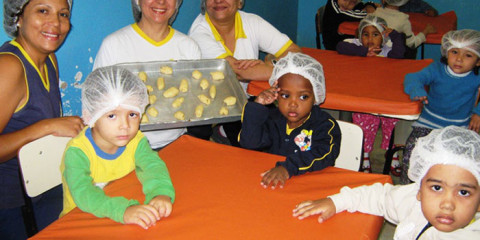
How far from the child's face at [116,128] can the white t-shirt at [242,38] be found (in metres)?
1.45

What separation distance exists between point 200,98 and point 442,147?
4.97 ft

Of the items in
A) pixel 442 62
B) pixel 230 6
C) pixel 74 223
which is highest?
pixel 230 6

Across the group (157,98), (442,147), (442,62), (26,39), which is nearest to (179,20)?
(157,98)

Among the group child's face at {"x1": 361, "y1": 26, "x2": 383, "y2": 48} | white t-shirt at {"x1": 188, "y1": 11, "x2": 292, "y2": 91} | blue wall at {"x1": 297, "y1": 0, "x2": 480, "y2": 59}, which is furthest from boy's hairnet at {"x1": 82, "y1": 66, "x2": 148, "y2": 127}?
blue wall at {"x1": 297, "y1": 0, "x2": 480, "y2": 59}

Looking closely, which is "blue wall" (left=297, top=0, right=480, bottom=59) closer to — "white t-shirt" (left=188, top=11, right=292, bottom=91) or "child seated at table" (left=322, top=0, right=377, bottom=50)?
"child seated at table" (left=322, top=0, right=377, bottom=50)

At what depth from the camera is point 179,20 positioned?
3705mm

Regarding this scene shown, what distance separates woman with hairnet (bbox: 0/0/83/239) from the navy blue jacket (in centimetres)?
86

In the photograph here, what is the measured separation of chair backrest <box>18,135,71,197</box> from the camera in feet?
5.81

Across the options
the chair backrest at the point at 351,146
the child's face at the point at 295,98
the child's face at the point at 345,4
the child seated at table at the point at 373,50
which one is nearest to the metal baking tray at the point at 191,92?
the child's face at the point at 295,98

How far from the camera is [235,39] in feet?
10.5

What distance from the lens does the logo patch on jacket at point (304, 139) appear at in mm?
2087

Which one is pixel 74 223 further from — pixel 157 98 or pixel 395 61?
pixel 395 61

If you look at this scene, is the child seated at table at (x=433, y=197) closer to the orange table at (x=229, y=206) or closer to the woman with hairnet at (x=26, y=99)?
the orange table at (x=229, y=206)

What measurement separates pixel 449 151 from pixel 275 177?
0.65 m
